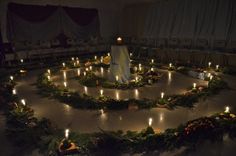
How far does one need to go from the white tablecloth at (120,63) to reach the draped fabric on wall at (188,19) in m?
5.17

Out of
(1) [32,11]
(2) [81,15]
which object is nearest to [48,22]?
(1) [32,11]

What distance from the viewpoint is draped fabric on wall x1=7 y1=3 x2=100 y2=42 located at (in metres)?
11.0

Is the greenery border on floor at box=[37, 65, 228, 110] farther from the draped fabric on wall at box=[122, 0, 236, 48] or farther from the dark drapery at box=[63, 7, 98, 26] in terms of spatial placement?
the dark drapery at box=[63, 7, 98, 26]

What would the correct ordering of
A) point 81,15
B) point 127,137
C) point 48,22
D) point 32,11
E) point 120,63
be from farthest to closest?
point 81,15 < point 48,22 < point 32,11 < point 120,63 < point 127,137

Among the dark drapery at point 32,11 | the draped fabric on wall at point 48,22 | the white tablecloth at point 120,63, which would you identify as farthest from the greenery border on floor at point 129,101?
the dark drapery at point 32,11

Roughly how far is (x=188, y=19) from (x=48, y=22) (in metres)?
7.01

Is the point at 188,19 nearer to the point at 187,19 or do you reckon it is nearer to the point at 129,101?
the point at 187,19

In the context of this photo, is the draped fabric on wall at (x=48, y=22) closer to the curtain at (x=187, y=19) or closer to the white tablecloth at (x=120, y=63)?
the curtain at (x=187, y=19)

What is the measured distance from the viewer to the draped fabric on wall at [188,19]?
9883mm

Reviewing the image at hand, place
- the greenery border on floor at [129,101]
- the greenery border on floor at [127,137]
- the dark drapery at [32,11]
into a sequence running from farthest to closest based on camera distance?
the dark drapery at [32,11]
the greenery border on floor at [129,101]
the greenery border on floor at [127,137]

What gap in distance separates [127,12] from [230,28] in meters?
6.60

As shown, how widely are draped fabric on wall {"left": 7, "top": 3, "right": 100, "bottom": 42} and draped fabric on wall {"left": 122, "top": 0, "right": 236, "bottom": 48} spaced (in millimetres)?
2773

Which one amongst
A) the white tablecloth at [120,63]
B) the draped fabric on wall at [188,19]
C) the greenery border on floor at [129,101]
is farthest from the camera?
the draped fabric on wall at [188,19]

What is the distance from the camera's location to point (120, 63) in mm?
7133
